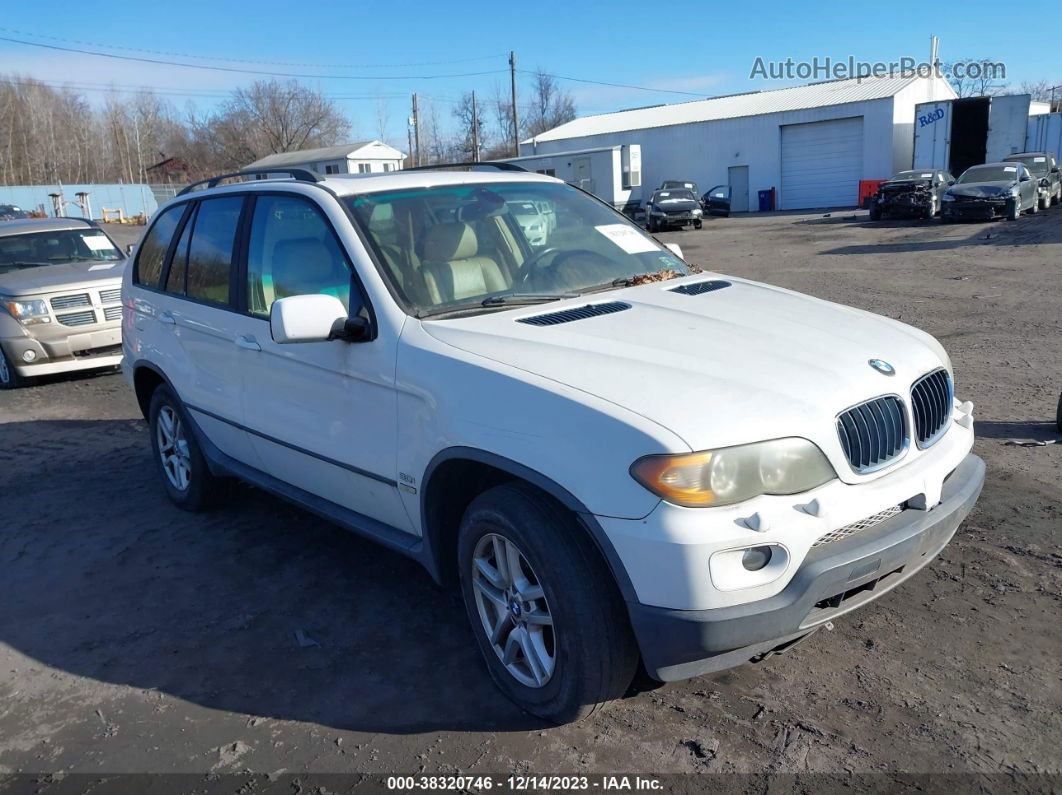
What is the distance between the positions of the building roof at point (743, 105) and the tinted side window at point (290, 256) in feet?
127

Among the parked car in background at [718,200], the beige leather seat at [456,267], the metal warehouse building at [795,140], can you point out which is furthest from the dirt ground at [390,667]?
the metal warehouse building at [795,140]

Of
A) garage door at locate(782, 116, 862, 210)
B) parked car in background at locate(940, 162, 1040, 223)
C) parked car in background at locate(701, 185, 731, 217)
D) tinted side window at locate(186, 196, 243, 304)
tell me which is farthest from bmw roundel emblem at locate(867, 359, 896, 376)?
garage door at locate(782, 116, 862, 210)

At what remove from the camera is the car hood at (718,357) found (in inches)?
104

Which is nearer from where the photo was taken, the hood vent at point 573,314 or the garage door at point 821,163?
the hood vent at point 573,314

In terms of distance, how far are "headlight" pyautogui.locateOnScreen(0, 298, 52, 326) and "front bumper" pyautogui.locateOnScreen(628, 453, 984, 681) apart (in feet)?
A: 29.5

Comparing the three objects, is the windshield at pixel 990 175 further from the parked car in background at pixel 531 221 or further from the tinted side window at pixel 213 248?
the tinted side window at pixel 213 248

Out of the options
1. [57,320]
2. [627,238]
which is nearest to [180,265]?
[627,238]

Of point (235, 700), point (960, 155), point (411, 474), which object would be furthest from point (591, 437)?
point (960, 155)

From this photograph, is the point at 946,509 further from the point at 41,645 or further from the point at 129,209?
the point at 129,209

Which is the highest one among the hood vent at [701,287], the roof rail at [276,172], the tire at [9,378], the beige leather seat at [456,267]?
the roof rail at [276,172]

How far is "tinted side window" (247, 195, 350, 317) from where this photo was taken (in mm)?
3793

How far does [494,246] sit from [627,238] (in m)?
0.81

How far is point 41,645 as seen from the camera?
3.96 metres

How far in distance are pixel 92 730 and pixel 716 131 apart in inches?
1689
